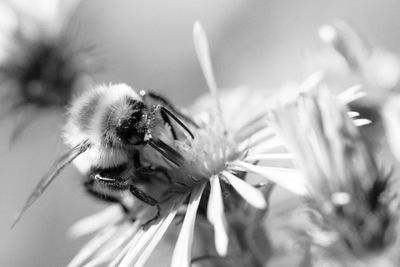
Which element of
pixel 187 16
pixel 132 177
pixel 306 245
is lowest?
pixel 306 245

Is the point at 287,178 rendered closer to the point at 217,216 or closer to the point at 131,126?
the point at 217,216

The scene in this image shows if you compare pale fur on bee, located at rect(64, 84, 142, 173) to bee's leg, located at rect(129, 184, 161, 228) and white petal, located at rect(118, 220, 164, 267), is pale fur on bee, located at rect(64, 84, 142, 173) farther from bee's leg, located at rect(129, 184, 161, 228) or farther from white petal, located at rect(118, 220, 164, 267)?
white petal, located at rect(118, 220, 164, 267)

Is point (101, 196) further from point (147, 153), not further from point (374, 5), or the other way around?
Result: point (374, 5)

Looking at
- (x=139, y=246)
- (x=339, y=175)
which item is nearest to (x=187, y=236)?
(x=139, y=246)

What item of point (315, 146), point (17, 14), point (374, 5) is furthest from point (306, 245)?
point (374, 5)

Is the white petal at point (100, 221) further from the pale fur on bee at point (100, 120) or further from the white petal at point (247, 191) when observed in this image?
the white petal at point (247, 191)

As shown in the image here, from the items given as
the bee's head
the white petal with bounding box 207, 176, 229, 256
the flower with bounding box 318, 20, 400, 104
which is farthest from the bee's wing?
the flower with bounding box 318, 20, 400, 104
